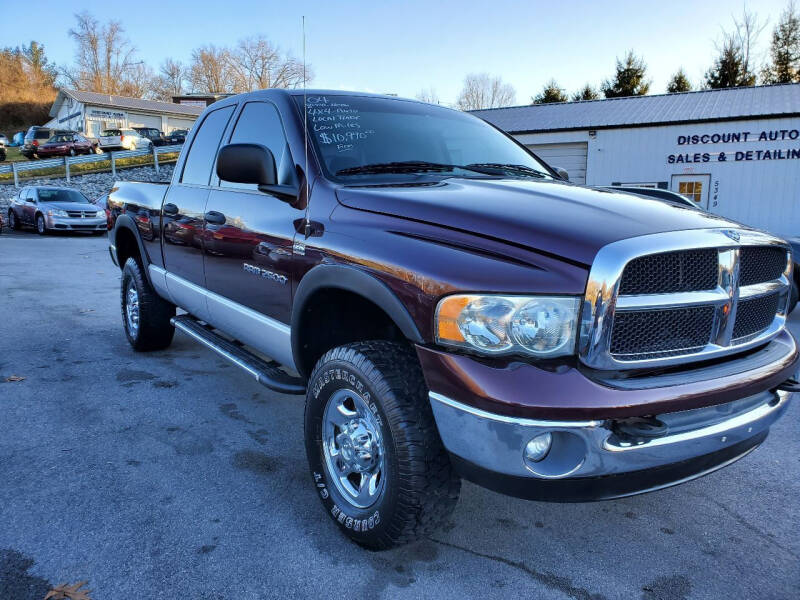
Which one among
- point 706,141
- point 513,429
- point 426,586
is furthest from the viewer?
point 706,141

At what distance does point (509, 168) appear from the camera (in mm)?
3387

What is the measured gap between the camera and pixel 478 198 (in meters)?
2.40

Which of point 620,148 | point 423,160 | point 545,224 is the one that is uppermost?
point 620,148

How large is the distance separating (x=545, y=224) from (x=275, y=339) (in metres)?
1.58

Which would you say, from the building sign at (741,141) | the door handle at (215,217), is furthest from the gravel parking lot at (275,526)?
the building sign at (741,141)

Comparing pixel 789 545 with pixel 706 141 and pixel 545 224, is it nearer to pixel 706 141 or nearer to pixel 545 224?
pixel 545 224

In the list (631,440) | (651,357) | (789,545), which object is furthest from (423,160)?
(789,545)

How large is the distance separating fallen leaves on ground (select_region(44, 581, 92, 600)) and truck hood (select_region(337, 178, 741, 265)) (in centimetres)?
179

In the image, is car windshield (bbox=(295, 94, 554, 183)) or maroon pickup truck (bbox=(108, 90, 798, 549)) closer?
maroon pickup truck (bbox=(108, 90, 798, 549))

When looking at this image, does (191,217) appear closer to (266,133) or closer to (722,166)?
(266,133)

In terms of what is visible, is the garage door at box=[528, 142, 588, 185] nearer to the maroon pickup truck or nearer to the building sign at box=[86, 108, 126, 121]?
the maroon pickup truck

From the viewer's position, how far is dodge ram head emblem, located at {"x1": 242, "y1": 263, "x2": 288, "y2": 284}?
289 centimetres

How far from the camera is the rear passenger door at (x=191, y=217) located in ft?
12.5

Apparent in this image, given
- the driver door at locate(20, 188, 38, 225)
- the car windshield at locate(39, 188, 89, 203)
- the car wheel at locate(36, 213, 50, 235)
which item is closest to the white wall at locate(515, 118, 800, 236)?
the car windshield at locate(39, 188, 89, 203)
